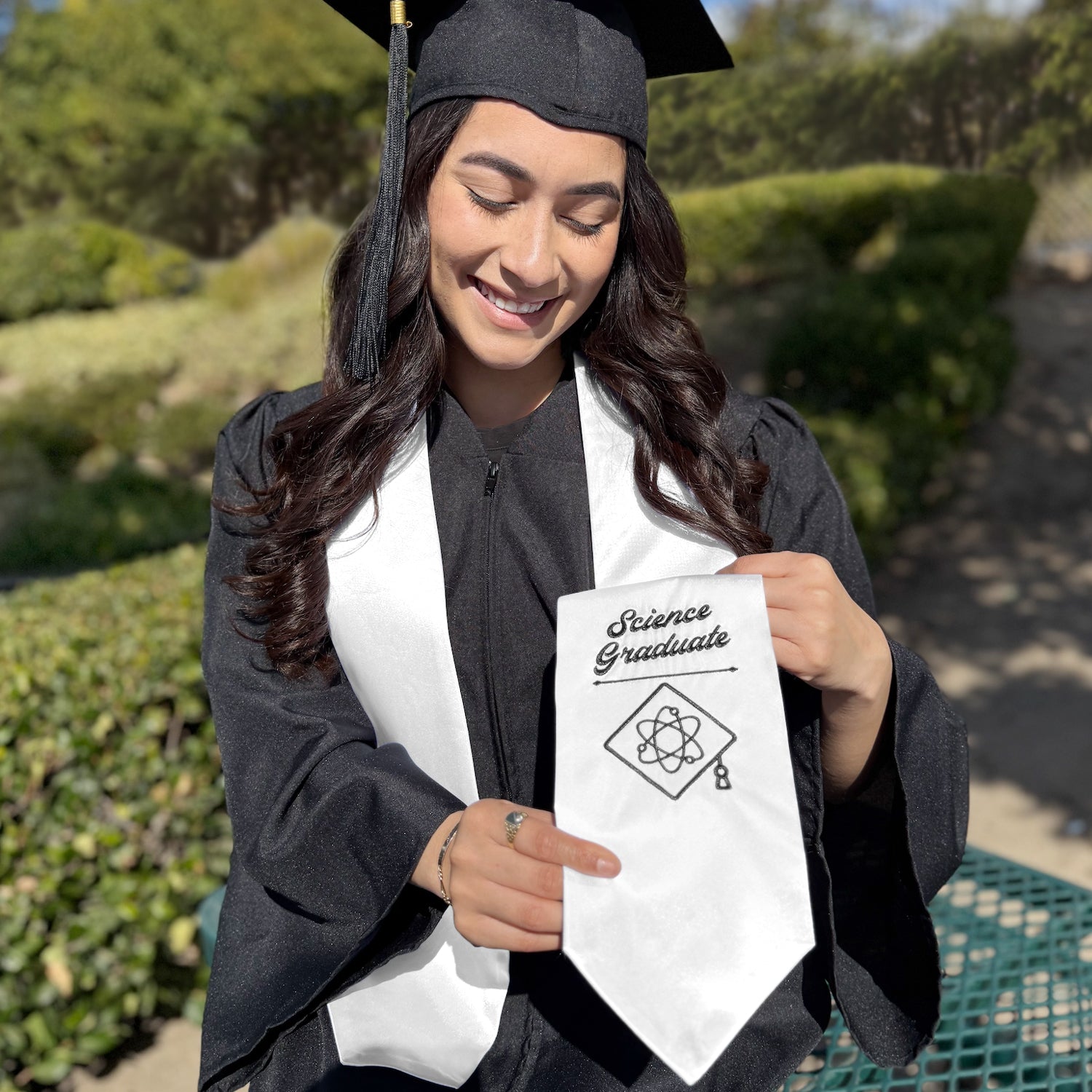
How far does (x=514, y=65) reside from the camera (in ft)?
5.29

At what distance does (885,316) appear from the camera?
7594mm

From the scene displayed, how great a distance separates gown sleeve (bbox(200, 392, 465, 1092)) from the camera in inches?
60.6

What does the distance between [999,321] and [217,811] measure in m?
7.40

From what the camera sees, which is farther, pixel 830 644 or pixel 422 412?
pixel 422 412

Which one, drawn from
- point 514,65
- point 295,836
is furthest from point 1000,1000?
point 514,65

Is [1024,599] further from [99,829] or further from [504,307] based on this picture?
[504,307]

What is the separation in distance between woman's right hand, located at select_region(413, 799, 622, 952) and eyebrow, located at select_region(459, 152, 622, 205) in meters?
0.87

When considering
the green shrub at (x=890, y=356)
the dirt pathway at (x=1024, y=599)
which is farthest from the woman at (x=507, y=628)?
the green shrub at (x=890, y=356)

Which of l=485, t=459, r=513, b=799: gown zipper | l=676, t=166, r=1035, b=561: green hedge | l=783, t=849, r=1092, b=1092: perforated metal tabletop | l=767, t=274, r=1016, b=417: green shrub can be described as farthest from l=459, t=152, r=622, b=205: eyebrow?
l=767, t=274, r=1016, b=417: green shrub

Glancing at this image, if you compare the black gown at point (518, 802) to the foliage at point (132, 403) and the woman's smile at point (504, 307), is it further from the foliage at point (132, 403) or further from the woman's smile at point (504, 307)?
the foliage at point (132, 403)

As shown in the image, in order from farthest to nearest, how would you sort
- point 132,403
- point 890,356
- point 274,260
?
point 132,403 < point 890,356 < point 274,260

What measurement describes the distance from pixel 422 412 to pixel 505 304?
0.86 feet

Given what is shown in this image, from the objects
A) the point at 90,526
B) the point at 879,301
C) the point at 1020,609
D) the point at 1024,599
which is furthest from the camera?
the point at 879,301

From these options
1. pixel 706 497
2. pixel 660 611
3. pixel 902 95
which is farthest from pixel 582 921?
pixel 902 95
